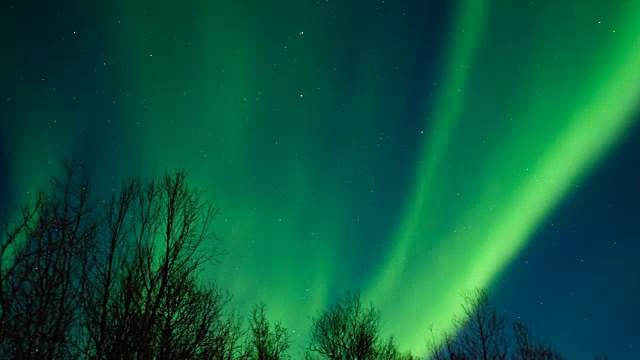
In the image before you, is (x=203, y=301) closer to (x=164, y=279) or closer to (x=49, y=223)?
(x=164, y=279)

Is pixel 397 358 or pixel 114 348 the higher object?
pixel 397 358

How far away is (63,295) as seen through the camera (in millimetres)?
7469

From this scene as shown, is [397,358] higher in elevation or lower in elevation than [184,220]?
higher

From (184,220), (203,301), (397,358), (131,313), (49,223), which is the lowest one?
(131,313)

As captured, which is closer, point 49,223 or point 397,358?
point 49,223

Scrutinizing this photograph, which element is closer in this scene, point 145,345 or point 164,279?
point 145,345

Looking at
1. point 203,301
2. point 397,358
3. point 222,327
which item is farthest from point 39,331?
point 397,358

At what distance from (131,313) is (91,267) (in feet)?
3.97

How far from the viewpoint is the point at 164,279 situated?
27.5 feet

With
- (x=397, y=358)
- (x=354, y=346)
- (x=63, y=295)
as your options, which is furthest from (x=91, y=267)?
(x=397, y=358)

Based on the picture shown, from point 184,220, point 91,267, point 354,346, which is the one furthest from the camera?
point 354,346

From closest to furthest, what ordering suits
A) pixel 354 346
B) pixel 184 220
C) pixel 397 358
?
1. pixel 184 220
2. pixel 354 346
3. pixel 397 358

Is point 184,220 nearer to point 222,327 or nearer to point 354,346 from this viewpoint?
point 222,327

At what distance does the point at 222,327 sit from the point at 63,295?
12.5ft
